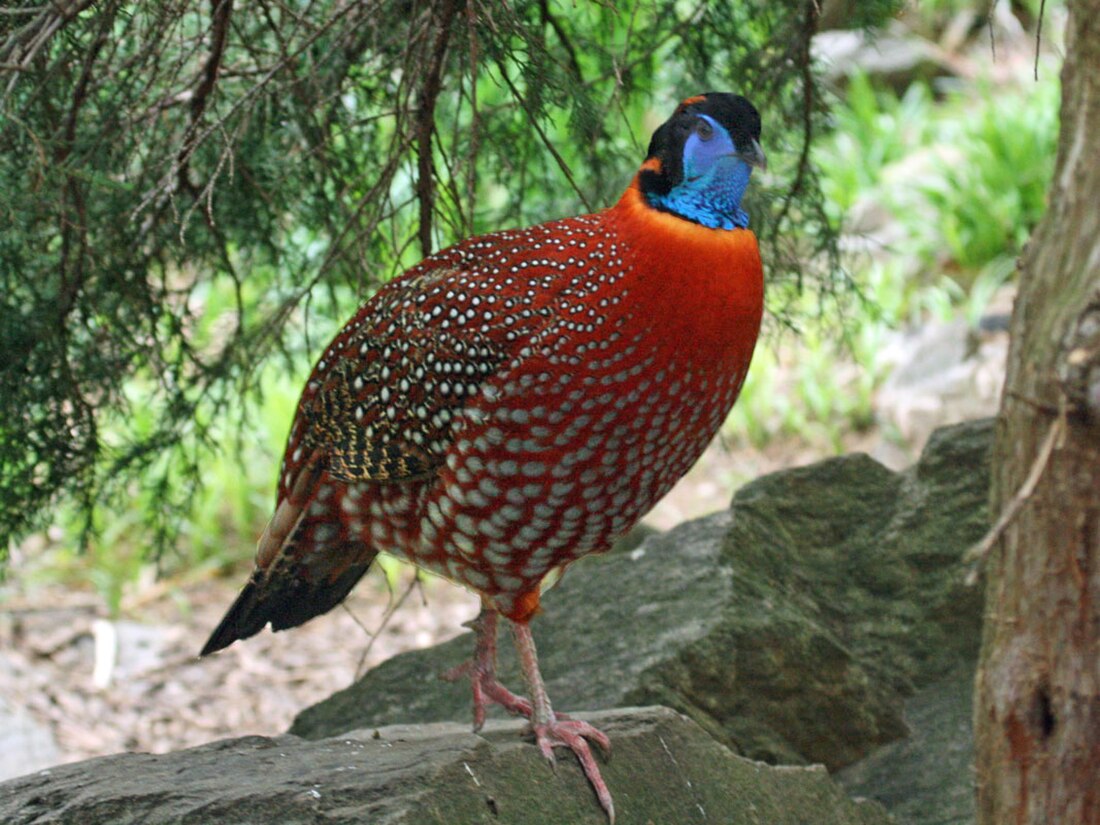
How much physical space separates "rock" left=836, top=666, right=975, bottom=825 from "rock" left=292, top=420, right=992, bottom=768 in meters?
0.05

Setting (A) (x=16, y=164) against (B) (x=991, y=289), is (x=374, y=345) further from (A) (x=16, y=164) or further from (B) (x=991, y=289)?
(B) (x=991, y=289)

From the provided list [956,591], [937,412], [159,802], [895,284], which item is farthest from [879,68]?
[159,802]

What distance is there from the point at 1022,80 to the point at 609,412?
763 cm

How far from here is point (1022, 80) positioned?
367 inches

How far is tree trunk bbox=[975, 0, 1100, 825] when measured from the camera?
1.77 m

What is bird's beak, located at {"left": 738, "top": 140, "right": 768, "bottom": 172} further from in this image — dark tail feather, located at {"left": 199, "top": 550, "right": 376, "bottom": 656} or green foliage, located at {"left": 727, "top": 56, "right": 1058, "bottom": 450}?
green foliage, located at {"left": 727, "top": 56, "right": 1058, "bottom": 450}

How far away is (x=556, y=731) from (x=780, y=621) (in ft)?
3.70

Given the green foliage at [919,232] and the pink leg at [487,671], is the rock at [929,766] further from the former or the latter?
the green foliage at [919,232]

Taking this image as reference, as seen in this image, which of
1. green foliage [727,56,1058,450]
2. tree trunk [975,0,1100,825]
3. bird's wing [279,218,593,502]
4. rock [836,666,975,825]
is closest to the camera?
tree trunk [975,0,1100,825]

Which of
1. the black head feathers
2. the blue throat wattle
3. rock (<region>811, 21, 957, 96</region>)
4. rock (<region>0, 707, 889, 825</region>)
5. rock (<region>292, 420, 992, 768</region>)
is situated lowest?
rock (<region>0, 707, 889, 825</region>)

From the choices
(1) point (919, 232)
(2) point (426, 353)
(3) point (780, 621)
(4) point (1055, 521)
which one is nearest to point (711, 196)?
(2) point (426, 353)

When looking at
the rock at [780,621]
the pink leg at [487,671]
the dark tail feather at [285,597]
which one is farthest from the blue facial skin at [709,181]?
the rock at [780,621]

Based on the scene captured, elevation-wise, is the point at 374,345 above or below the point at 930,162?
below

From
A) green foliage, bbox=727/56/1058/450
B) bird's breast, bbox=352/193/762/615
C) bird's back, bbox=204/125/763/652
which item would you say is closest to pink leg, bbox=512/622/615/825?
bird's back, bbox=204/125/763/652
